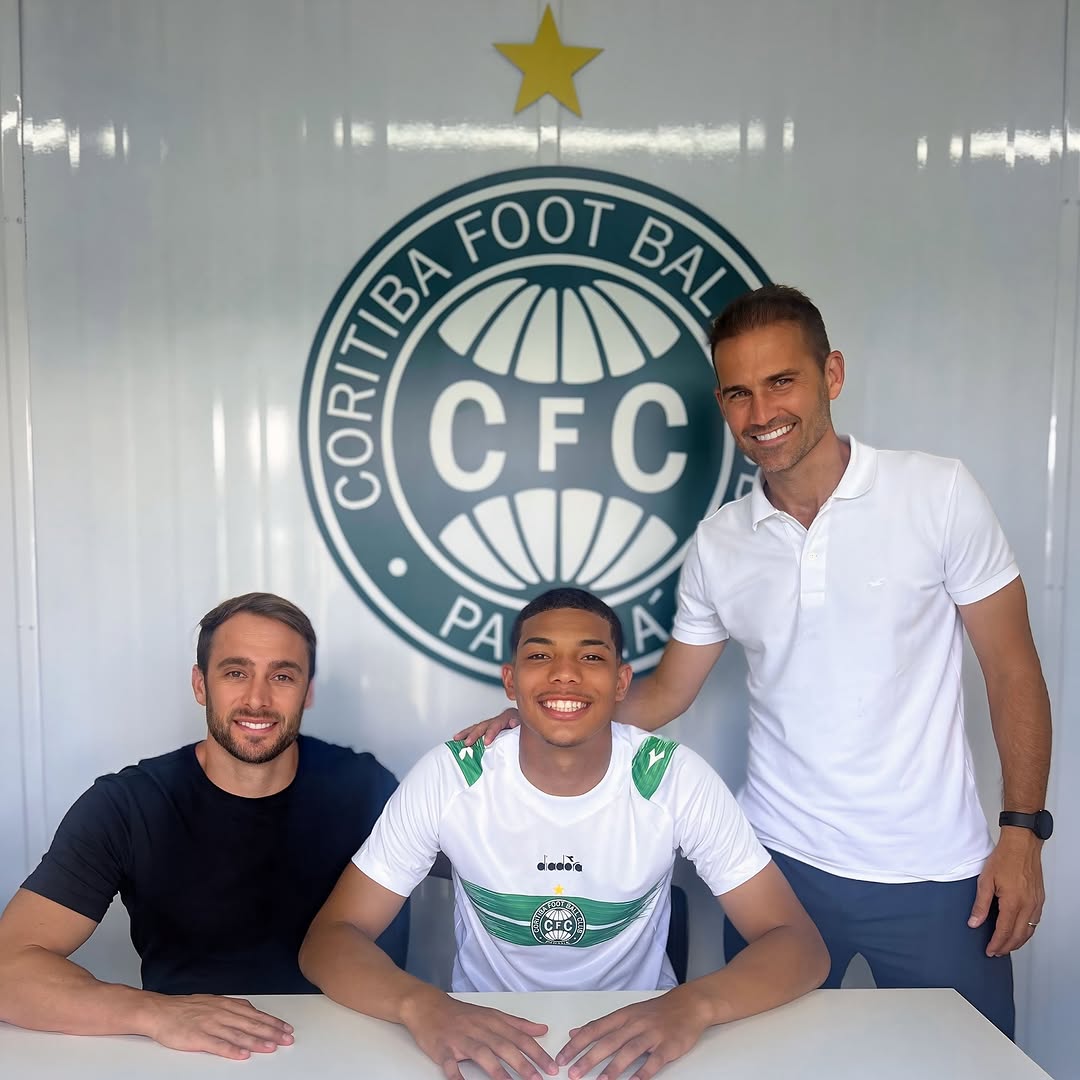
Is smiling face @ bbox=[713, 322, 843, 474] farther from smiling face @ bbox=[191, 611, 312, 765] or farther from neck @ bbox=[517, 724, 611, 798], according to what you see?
smiling face @ bbox=[191, 611, 312, 765]

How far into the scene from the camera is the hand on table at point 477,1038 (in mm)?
1193

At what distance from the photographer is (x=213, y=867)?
172cm

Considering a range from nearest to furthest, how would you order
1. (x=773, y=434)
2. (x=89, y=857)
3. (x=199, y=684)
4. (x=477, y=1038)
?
(x=477, y=1038)
(x=89, y=857)
(x=773, y=434)
(x=199, y=684)

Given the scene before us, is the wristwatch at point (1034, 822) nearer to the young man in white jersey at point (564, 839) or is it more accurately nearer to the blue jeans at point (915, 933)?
the blue jeans at point (915, 933)

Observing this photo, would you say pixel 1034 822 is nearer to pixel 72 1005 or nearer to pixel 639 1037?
pixel 639 1037

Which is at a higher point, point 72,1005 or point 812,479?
point 812,479

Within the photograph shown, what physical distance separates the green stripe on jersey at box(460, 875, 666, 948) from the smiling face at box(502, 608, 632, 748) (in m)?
0.26

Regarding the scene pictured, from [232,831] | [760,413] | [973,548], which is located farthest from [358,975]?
[973,548]

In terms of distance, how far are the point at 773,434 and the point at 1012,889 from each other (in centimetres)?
85

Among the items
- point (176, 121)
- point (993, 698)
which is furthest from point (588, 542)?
point (176, 121)

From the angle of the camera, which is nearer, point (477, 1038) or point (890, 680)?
point (477, 1038)

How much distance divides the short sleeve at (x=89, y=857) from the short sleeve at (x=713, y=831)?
2.98 ft

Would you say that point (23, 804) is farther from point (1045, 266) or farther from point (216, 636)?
point (1045, 266)

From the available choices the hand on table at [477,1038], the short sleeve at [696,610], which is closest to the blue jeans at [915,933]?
the short sleeve at [696,610]
